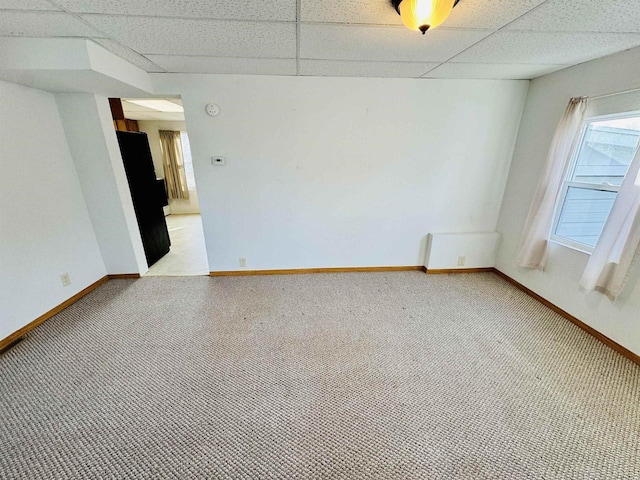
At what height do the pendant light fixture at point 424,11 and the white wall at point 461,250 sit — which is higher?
the pendant light fixture at point 424,11

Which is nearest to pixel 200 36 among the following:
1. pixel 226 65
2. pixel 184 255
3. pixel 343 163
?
pixel 226 65

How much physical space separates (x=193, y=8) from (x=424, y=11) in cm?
117

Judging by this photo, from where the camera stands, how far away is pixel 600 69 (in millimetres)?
1990

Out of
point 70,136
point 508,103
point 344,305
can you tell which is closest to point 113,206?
point 70,136

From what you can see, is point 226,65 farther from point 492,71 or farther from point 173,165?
point 173,165

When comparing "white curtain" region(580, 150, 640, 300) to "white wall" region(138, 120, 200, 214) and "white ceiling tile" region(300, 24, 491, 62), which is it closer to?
"white ceiling tile" region(300, 24, 491, 62)

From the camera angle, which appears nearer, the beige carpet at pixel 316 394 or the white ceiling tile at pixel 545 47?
the beige carpet at pixel 316 394

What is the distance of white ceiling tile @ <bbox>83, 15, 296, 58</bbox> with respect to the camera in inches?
58.2

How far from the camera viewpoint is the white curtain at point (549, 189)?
2.14 meters

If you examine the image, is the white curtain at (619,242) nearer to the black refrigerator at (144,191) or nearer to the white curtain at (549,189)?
the white curtain at (549,189)

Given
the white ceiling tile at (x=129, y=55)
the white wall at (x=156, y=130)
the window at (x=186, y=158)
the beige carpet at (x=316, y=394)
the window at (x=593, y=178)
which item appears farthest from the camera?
the window at (x=186, y=158)

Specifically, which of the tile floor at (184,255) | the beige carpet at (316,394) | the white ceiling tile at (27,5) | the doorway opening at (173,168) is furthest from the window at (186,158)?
the white ceiling tile at (27,5)

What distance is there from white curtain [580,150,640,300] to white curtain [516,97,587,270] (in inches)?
19.0

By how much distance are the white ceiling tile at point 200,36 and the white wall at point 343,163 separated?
63 cm
